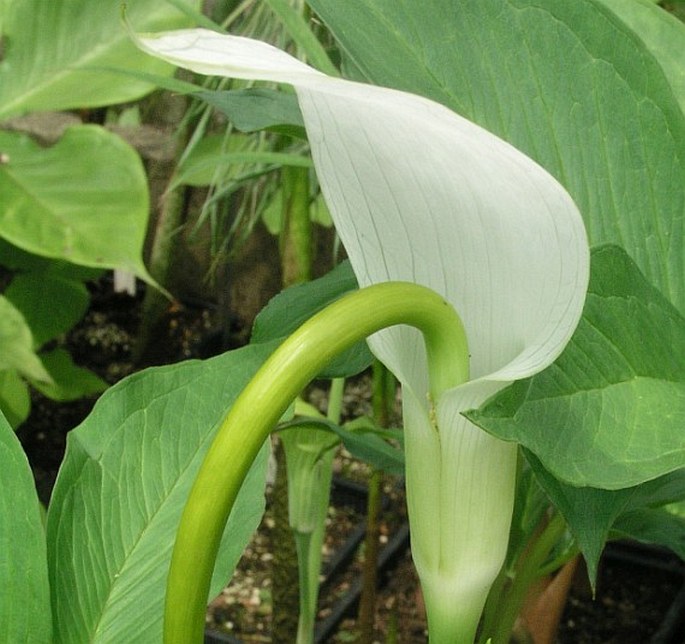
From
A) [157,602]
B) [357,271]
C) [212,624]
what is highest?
[357,271]

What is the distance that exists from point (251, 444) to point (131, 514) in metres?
0.17

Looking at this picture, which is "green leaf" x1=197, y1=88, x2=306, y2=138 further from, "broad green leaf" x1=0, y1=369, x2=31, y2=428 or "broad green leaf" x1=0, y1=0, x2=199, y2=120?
"broad green leaf" x1=0, y1=369, x2=31, y2=428

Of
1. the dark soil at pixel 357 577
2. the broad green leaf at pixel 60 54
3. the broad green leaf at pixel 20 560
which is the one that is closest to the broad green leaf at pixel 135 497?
the broad green leaf at pixel 20 560

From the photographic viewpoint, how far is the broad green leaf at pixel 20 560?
0.90ft

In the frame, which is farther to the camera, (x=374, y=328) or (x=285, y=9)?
(x=285, y=9)

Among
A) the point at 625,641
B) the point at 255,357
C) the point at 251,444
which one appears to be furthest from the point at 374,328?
the point at 625,641

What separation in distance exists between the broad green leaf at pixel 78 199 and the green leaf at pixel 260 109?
0.47 meters

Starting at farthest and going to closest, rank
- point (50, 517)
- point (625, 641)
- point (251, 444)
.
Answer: point (625, 641) → point (50, 517) → point (251, 444)

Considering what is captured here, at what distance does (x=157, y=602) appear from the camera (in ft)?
0.98

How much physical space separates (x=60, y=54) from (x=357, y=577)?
605 millimetres

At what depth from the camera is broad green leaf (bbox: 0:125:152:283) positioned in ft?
2.59

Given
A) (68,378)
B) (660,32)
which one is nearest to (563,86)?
(660,32)

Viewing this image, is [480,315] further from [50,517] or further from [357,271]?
[50,517]

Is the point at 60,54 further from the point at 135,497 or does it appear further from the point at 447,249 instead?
the point at 447,249
